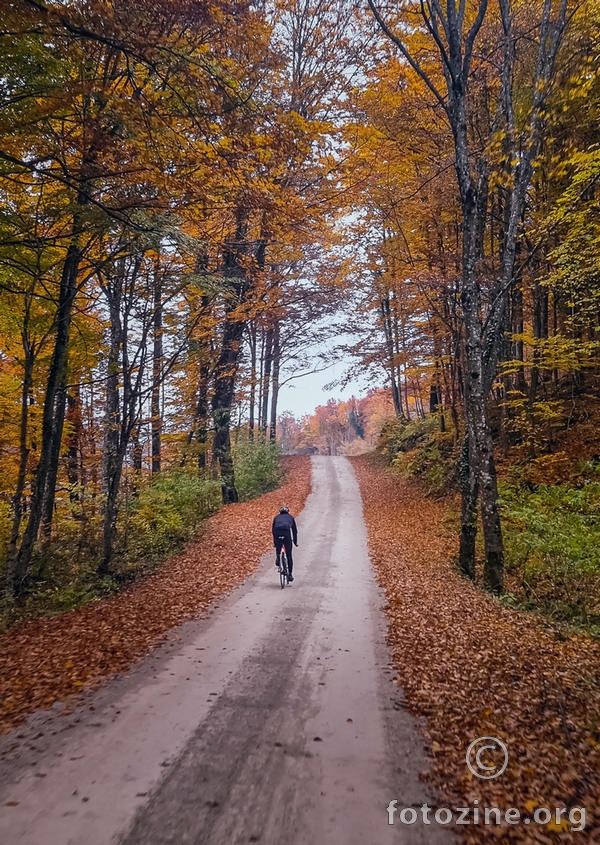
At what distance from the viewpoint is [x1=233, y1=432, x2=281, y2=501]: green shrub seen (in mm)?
22734

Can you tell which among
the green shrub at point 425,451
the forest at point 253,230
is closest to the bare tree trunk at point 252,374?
the forest at point 253,230

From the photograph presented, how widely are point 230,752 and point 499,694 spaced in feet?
11.0

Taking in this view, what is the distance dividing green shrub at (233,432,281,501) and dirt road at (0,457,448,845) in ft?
49.4

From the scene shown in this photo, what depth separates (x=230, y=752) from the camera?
14.3 ft

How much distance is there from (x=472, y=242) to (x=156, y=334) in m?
8.08

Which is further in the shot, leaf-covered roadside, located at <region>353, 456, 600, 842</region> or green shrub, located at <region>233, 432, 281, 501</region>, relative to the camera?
green shrub, located at <region>233, 432, 281, 501</region>

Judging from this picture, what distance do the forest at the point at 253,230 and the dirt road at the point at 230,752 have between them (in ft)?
16.2

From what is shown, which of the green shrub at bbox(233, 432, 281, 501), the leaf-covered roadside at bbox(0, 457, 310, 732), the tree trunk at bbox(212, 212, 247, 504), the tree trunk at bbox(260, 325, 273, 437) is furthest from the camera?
the tree trunk at bbox(260, 325, 273, 437)

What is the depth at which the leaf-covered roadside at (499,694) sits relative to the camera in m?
3.77

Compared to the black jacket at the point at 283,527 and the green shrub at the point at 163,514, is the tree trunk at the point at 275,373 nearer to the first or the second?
the green shrub at the point at 163,514

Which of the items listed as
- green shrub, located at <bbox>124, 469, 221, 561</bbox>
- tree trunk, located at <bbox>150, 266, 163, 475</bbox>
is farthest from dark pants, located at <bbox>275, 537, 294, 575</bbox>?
tree trunk, located at <bbox>150, 266, 163, 475</bbox>

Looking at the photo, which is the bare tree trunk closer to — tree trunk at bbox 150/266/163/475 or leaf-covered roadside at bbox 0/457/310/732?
tree trunk at bbox 150/266/163/475

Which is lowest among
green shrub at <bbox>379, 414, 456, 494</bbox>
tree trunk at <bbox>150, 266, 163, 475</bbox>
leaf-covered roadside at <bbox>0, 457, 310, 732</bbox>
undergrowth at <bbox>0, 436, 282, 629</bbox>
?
leaf-covered roadside at <bbox>0, 457, 310, 732</bbox>

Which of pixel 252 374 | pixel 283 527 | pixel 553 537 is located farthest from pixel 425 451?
pixel 283 527
